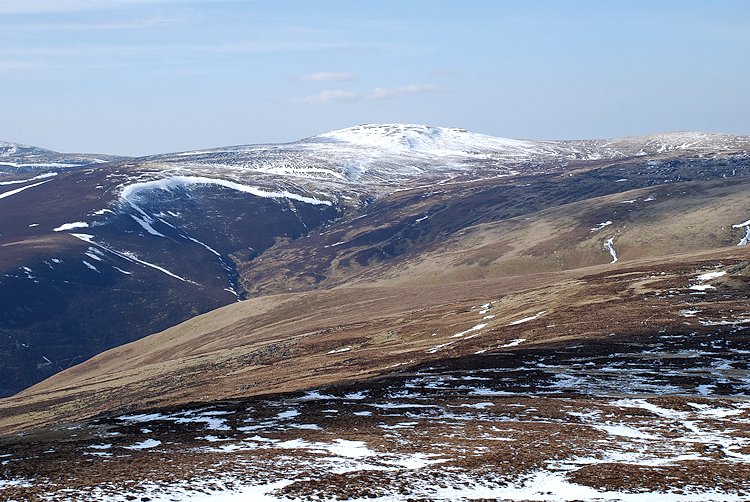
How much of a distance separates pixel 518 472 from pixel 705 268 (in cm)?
8859

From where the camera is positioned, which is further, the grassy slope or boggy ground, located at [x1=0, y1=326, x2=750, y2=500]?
the grassy slope

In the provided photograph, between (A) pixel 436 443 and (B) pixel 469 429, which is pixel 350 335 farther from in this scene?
(A) pixel 436 443

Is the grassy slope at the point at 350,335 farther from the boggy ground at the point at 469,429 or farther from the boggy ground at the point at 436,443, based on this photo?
the boggy ground at the point at 436,443

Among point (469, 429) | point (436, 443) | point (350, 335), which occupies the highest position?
point (436, 443)

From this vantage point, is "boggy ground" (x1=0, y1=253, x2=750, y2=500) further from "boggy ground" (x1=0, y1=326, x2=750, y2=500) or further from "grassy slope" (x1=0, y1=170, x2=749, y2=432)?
"grassy slope" (x1=0, y1=170, x2=749, y2=432)

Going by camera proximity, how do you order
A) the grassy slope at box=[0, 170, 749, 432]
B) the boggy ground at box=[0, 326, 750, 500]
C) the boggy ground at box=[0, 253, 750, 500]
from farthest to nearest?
1. the grassy slope at box=[0, 170, 749, 432]
2. the boggy ground at box=[0, 253, 750, 500]
3. the boggy ground at box=[0, 326, 750, 500]

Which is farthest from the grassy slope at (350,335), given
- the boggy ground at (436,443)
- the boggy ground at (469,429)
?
the boggy ground at (436,443)

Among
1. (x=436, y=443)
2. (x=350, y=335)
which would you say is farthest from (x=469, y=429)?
(x=350, y=335)

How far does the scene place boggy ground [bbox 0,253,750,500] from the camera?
25.7m

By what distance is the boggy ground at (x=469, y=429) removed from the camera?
2572 cm

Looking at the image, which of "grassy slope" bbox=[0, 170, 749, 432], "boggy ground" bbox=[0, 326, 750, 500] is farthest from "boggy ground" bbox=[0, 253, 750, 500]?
"grassy slope" bbox=[0, 170, 749, 432]

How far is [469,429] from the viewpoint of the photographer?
1436 inches

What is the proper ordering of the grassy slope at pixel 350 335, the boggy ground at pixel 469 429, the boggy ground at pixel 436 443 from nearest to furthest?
the boggy ground at pixel 436 443
the boggy ground at pixel 469 429
the grassy slope at pixel 350 335

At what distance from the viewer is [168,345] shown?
14988cm
